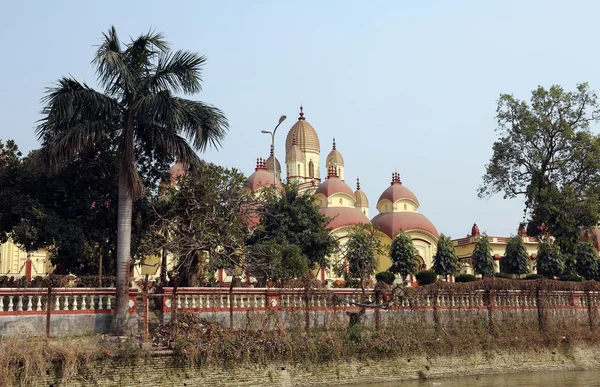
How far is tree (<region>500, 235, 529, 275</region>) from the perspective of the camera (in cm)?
4588

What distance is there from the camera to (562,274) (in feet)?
136

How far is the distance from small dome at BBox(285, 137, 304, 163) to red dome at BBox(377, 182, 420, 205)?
412 inches

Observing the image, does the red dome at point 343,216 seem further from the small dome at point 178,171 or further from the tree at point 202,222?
the tree at point 202,222

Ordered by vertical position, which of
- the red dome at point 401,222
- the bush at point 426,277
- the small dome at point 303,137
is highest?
the small dome at point 303,137

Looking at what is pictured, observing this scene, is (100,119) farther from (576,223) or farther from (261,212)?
(576,223)

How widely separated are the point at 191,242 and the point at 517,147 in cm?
1874

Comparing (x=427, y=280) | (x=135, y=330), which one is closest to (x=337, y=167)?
(x=427, y=280)

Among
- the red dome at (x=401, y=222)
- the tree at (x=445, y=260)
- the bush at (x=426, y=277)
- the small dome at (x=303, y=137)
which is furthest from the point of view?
the small dome at (x=303, y=137)

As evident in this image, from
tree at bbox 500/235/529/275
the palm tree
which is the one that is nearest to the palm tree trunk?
the palm tree

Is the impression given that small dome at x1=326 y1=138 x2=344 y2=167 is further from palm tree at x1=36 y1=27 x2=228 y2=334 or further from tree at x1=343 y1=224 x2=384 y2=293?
palm tree at x1=36 y1=27 x2=228 y2=334

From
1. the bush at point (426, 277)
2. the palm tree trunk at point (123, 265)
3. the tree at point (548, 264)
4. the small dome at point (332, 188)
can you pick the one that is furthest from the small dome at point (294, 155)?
the palm tree trunk at point (123, 265)

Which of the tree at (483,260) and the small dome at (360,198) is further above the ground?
the small dome at (360,198)

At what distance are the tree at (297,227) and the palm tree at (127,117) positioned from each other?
478 inches

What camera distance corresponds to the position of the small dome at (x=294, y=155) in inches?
2470
